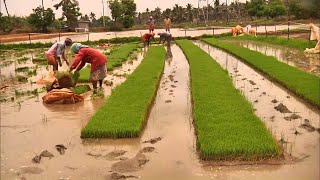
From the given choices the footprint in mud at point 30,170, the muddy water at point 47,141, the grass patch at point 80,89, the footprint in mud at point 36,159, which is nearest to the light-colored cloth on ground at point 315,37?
the grass patch at point 80,89

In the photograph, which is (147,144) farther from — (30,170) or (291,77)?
(291,77)

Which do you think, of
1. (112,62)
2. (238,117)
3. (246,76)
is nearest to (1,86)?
(112,62)

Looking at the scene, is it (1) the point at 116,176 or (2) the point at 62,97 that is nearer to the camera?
(1) the point at 116,176

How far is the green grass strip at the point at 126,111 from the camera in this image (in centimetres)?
577

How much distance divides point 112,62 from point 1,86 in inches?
183

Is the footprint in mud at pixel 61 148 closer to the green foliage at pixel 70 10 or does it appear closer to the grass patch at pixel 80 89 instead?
the grass patch at pixel 80 89

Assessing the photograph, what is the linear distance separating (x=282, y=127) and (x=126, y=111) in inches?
104

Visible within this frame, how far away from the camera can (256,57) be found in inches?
545

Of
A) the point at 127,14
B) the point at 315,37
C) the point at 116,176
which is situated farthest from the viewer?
the point at 127,14

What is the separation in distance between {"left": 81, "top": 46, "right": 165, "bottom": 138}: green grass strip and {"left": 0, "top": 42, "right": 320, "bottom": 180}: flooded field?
14cm

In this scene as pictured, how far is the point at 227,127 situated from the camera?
5594mm

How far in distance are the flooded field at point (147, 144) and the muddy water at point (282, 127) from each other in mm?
11

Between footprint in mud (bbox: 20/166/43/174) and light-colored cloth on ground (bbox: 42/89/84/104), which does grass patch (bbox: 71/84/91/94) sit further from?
footprint in mud (bbox: 20/166/43/174)

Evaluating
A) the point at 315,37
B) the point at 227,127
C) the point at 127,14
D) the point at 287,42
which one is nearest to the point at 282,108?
the point at 227,127
